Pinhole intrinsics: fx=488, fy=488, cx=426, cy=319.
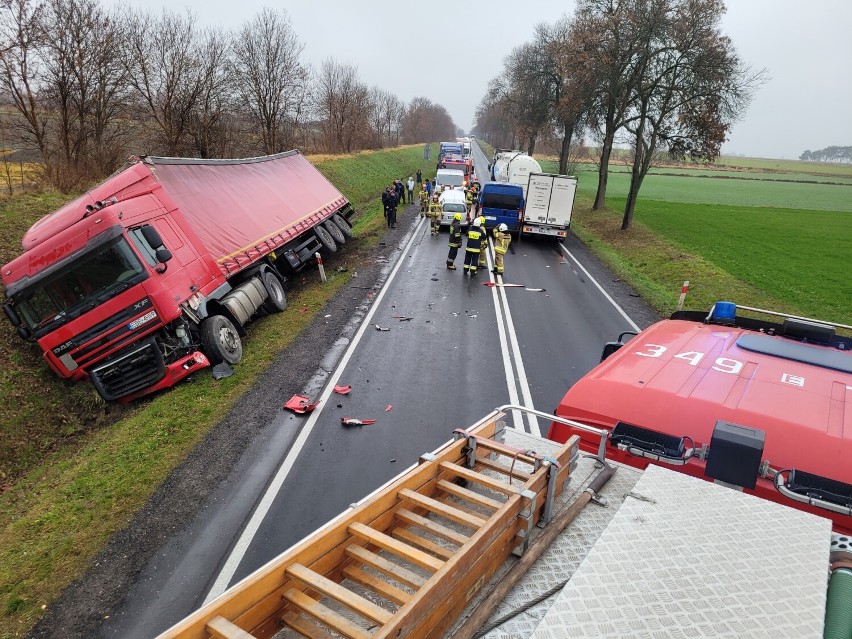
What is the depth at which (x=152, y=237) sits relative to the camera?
8430 millimetres

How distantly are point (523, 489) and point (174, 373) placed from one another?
7.11 metres

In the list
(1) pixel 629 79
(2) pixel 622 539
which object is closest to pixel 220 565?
(2) pixel 622 539

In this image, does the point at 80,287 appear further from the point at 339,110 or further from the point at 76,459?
the point at 339,110

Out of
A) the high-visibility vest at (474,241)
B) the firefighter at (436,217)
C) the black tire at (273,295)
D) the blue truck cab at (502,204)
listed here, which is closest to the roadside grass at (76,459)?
the black tire at (273,295)

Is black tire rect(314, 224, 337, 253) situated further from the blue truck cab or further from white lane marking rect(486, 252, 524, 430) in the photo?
the blue truck cab

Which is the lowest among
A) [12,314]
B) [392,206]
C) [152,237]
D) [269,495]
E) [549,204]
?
[269,495]

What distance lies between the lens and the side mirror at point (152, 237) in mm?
8383

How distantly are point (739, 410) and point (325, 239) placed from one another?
1426cm

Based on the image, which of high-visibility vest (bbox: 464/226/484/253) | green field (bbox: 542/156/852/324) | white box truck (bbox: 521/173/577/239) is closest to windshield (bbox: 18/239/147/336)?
high-visibility vest (bbox: 464/226/484/253)

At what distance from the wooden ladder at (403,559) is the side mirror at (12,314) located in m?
8.11

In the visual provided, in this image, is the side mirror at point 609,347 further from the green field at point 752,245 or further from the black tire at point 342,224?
the black tire at point 342,224

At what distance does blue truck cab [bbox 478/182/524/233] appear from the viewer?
786 inches

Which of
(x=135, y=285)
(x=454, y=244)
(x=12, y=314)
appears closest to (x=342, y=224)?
(x=454, y=244)

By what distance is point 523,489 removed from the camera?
2.84 meters
